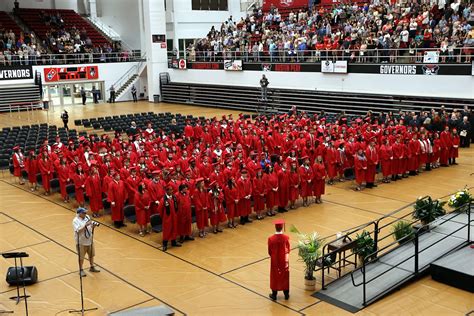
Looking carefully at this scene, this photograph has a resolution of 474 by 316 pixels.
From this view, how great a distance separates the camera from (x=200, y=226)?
45.0 feet

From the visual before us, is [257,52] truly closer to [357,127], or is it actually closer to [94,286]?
[357,127]

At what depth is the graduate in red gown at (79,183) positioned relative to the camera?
16.1 meters

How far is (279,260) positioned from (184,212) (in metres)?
3.88

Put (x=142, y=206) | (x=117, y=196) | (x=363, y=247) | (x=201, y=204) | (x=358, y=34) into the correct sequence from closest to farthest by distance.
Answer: (x=363, y=247) < (x=201, y=204) < (x=142, y=206) < (x=117, y=196) < (x=358, y=34)

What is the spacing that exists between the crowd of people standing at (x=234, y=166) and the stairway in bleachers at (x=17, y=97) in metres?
20.8

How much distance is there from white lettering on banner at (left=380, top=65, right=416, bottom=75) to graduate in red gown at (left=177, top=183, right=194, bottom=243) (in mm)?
18233

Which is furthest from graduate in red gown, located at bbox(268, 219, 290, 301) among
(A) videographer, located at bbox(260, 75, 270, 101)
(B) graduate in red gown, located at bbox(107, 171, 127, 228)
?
(A) videographer, located at bbox(260, 75, 270, 101)

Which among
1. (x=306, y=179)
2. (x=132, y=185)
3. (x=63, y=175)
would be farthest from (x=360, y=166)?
(x=63, y=175)

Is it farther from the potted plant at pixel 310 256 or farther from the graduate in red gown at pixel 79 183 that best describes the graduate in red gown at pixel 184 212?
the graduate in red gown at pixel 79 183

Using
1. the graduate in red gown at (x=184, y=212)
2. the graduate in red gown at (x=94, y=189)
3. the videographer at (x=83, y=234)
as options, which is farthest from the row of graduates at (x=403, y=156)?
the videographer at (x=83, y=234)

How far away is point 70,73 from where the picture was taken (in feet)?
138

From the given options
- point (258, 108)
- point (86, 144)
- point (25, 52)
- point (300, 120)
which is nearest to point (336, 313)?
point (86, 144)

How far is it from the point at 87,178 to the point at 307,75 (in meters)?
20.7

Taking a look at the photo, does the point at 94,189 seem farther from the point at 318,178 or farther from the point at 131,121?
the point at 131,121
